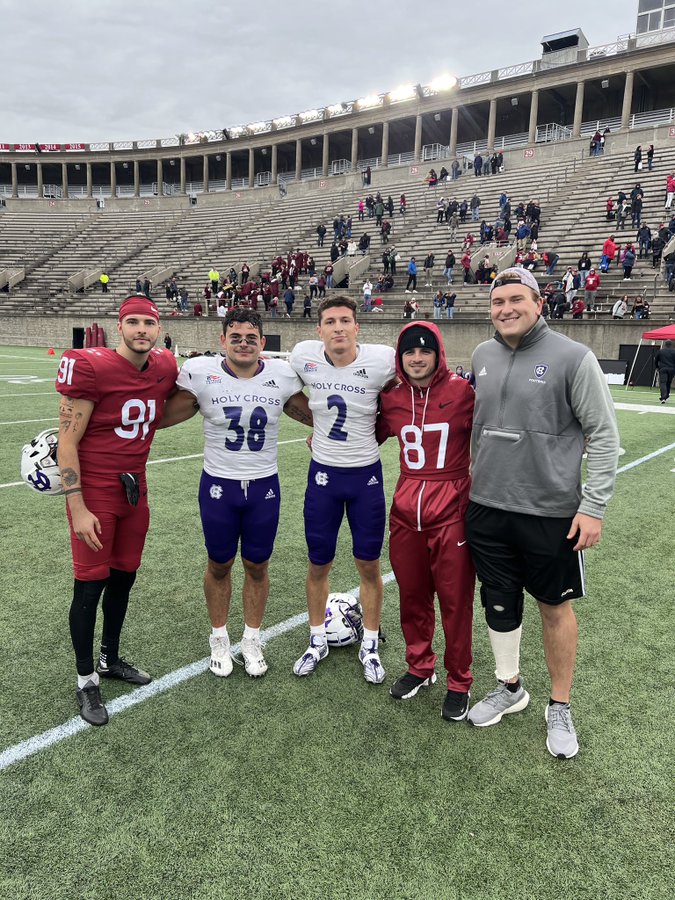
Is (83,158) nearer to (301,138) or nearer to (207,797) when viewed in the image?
(301,138)

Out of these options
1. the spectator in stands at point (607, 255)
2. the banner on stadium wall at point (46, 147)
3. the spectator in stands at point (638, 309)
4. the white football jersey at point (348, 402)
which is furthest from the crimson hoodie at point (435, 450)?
the banner on stadium wall at point (46, 147)

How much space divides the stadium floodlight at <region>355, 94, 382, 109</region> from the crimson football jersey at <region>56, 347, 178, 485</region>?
156 feet

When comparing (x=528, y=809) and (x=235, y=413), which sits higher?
(x=235, y=413)

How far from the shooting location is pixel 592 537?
2629 mm

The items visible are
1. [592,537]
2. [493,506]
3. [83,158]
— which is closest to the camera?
[592,537]

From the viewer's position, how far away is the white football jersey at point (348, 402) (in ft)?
11.3

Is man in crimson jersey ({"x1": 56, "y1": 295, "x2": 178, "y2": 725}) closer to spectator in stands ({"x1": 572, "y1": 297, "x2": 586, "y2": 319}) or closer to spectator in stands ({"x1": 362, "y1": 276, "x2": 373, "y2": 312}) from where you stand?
spectator in stands ({"x1": 572, "y1": 297, "x2": 586, "y2": 319})

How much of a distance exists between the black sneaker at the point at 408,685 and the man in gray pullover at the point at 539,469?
623 mm

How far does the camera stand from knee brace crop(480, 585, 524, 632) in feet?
9.62

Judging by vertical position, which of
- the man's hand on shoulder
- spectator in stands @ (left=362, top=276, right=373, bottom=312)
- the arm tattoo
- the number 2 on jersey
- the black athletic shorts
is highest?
spectator in stands @ (left=362, top=276, right=373, bottom=312)

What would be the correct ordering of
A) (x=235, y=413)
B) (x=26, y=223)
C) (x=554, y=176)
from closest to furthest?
(x=235, y=413) → (x=554, y=176) → (x=26, y=223)

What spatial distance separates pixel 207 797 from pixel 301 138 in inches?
2019

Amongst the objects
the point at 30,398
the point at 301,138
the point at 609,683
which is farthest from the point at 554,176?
the point at 609,683

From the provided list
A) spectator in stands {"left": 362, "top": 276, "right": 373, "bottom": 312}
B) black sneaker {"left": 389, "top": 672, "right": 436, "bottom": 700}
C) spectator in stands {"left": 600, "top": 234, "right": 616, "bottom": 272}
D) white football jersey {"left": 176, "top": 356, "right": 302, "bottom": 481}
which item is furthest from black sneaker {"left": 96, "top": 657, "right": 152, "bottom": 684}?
spectator in stands {"left": 600, "top": 234, "right": 616, "bottom": 272}
